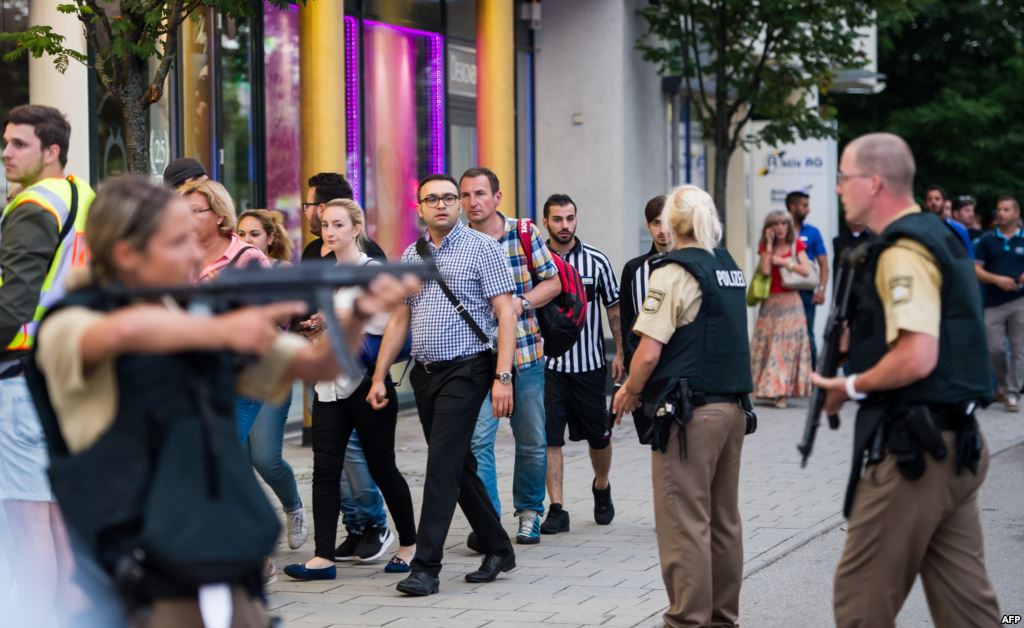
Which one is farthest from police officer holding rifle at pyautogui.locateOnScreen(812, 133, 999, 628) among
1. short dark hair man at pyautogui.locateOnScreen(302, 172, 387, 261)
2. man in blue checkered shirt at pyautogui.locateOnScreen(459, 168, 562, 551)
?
short dark hair man at pyautogui.locateOnScreen(302, 172, 387, 261)

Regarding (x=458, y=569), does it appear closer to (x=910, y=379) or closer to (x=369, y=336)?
(x=369, y=336)

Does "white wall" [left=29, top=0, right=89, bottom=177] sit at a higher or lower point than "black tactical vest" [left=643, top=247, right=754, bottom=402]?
higher

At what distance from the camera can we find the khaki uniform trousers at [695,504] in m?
5.86

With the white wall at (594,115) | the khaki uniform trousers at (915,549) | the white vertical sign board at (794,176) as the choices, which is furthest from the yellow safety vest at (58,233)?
the white vertical sign board at (794,176)

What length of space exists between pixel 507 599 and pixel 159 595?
3716mm

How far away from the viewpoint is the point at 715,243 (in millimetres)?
6082

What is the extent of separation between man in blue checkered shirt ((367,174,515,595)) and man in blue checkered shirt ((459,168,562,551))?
1.48 feet

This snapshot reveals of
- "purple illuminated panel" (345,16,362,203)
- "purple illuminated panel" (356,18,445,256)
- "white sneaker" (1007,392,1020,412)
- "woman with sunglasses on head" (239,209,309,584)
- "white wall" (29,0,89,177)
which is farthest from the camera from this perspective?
"white sneaker" (1007,392,1020,412)

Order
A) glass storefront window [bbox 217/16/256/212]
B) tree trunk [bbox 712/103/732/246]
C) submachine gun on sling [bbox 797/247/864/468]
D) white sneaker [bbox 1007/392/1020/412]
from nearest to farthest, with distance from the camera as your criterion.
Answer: submachine gun on sling [bbox 797/247/864/468], glass storefront window [bbox 217/16/256/212], white sneaker [bbox 1007/392/1020/412], tree trunk [bbox 712/103/732/246]

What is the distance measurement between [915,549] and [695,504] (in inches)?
53.9

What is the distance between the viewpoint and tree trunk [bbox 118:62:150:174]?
24.0 feet

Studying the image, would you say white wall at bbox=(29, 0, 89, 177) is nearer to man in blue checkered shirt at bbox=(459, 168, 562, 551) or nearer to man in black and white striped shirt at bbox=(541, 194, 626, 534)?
man in black and white striped shirt at bbox=(541, 194, 626, 534)

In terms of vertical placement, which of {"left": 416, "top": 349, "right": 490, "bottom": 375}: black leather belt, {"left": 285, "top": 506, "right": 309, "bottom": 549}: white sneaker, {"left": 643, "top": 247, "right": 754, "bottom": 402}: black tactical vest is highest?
{"left": 643, "top": 247, "right": 754, "bottom": 402}: black tactical vest

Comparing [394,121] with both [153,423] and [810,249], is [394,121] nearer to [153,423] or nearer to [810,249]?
[810,249]
